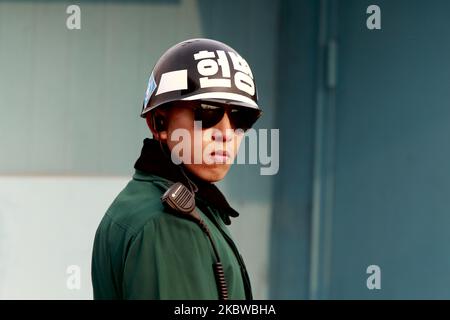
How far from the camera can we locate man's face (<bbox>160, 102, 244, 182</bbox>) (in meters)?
1.79

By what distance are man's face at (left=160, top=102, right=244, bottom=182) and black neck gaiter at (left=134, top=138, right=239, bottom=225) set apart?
0.02m

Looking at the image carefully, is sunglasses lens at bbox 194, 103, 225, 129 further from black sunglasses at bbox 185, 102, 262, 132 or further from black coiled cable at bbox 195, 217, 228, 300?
black coiled cable at bbox 195, 217, 228, 300

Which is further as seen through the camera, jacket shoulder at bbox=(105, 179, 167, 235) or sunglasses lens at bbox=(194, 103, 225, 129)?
sunglasses lens at bbox=(194, 103, 225, 129)

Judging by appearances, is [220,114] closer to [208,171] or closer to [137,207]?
[208,171]

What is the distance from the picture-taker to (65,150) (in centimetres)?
429

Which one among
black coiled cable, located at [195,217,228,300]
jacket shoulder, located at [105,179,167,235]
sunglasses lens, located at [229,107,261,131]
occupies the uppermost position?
sunglasses lens, located at [229,107,261,131]

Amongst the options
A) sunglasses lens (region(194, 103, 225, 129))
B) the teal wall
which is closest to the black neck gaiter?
sunglasses lens (region(194, 103, 225, 129))

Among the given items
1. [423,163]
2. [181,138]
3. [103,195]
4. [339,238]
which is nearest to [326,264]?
[339,238]

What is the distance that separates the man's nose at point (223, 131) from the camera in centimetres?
181

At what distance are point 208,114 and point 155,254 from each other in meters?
0.34

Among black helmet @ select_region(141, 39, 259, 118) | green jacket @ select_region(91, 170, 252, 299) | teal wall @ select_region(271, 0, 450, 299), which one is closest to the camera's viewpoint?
green jacket @ select_region(91, 170, 252, 299)

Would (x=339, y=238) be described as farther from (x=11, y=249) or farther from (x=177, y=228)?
(x=177, y=228)

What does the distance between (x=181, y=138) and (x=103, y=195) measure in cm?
256

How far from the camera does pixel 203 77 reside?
1.77 m
